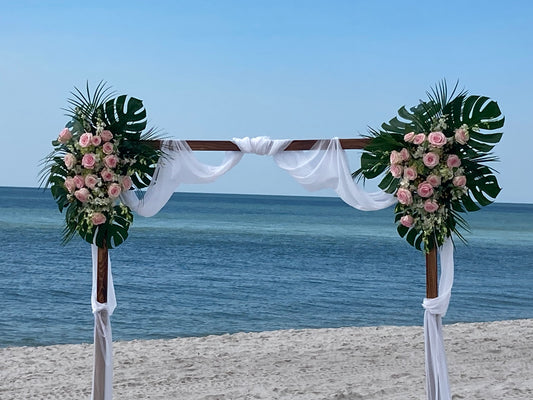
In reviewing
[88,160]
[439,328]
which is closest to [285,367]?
[439,328]

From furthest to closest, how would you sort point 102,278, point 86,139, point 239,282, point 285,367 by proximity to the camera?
point 239,282
point 285,367
point 102,278
point 86,139

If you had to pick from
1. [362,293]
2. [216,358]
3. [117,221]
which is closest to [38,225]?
[362,293]

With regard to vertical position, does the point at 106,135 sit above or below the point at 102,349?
above

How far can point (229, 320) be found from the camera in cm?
1315

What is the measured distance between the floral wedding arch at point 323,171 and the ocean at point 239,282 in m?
5.68

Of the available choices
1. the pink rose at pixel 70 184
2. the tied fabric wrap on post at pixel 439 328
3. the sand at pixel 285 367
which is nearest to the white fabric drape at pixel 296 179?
the tied fabric wrap on post at pixel 439 328

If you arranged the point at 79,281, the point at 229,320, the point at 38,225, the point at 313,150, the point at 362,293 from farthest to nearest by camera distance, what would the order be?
the point at 38,225 → the point at 79,281 → the point at 362,293 → the point at 229,320 → the point at 313,150

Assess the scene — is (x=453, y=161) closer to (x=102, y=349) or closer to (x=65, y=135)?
(x=65, y=135)

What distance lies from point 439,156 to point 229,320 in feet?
28.2

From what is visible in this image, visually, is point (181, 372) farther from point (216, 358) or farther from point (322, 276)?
point (322, 276)

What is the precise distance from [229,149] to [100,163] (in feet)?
2.98

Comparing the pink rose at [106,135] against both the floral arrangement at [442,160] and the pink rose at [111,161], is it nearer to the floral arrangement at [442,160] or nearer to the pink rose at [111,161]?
the pink rose at [111,161]

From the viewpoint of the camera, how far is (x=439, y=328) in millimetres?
5250

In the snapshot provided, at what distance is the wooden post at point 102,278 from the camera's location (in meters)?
5.52
